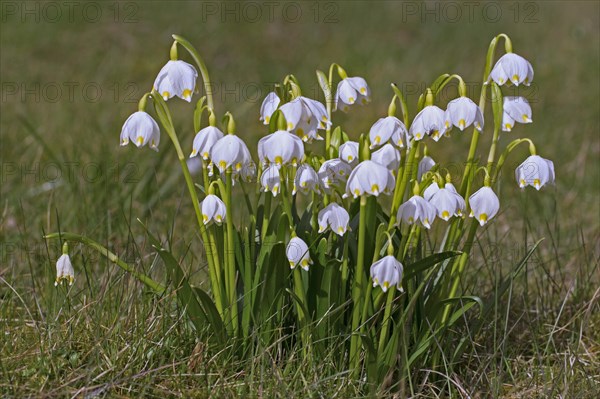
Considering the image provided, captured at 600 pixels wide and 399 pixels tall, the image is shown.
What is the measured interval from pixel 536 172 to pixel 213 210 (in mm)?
699

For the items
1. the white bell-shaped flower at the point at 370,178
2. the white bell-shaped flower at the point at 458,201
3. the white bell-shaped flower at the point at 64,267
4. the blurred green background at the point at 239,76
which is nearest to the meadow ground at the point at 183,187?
the blurred green background at the point at 239,76

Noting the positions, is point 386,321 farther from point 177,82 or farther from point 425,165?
point 177,82

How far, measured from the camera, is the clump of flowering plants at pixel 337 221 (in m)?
1.80

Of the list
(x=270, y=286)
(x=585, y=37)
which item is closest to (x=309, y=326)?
(x=270, y=286)

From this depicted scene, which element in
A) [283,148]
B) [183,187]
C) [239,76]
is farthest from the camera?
[239,76]

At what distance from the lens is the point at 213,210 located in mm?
1860

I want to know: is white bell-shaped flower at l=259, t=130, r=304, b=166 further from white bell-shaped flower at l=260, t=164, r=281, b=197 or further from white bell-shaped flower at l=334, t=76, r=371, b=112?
white bell-shaped flower at l=334, t=76, r=371, b=112

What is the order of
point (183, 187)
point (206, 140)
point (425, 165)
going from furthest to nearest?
point (183, 187) → point (425, 165) → point (206, 140)

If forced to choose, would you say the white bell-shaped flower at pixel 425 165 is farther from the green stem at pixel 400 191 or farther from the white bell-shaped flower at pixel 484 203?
the white bell-shaped flower at pixel 484 203

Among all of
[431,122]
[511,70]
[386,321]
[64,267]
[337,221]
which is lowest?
[386,321]

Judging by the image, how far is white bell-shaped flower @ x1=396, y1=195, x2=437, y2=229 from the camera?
5.86ft

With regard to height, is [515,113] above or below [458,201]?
above

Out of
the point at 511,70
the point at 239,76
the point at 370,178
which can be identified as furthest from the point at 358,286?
the point at 239,76

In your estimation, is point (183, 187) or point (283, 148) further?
point (183, 187)
